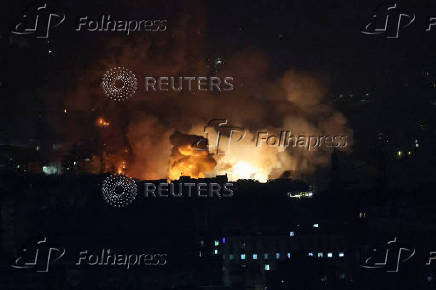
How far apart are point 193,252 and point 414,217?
14426mm

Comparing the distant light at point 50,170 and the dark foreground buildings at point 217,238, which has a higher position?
the distant light at point 50,170

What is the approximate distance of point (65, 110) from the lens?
5088 centimetres

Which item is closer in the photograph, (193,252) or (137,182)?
(193,252)

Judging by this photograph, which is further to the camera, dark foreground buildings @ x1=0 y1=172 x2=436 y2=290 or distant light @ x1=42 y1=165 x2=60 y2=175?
distant light @ x1=42 y1=165 x2=60 y2=175

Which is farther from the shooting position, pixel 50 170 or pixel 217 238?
pixel 50 170

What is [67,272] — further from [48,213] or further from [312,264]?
[312,264]

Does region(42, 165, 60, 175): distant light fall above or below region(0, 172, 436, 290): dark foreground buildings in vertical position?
above

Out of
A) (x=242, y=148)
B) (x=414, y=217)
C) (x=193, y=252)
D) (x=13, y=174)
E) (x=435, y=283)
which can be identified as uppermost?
(x=242, y=148)

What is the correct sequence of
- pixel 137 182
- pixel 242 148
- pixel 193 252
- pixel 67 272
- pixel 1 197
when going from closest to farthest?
1. pixel 67 272
2. pixel 193 252
3. pixel 1 197
4. pixel 137 182
5. pixel 242 148

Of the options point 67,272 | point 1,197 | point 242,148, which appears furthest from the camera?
point 242,148

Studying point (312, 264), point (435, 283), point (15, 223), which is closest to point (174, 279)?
point (312, 264)

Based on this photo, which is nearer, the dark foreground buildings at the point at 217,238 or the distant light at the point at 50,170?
the dark foreground buildings at the point at 217,238

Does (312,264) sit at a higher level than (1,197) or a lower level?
lower

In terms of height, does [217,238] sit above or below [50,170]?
below
